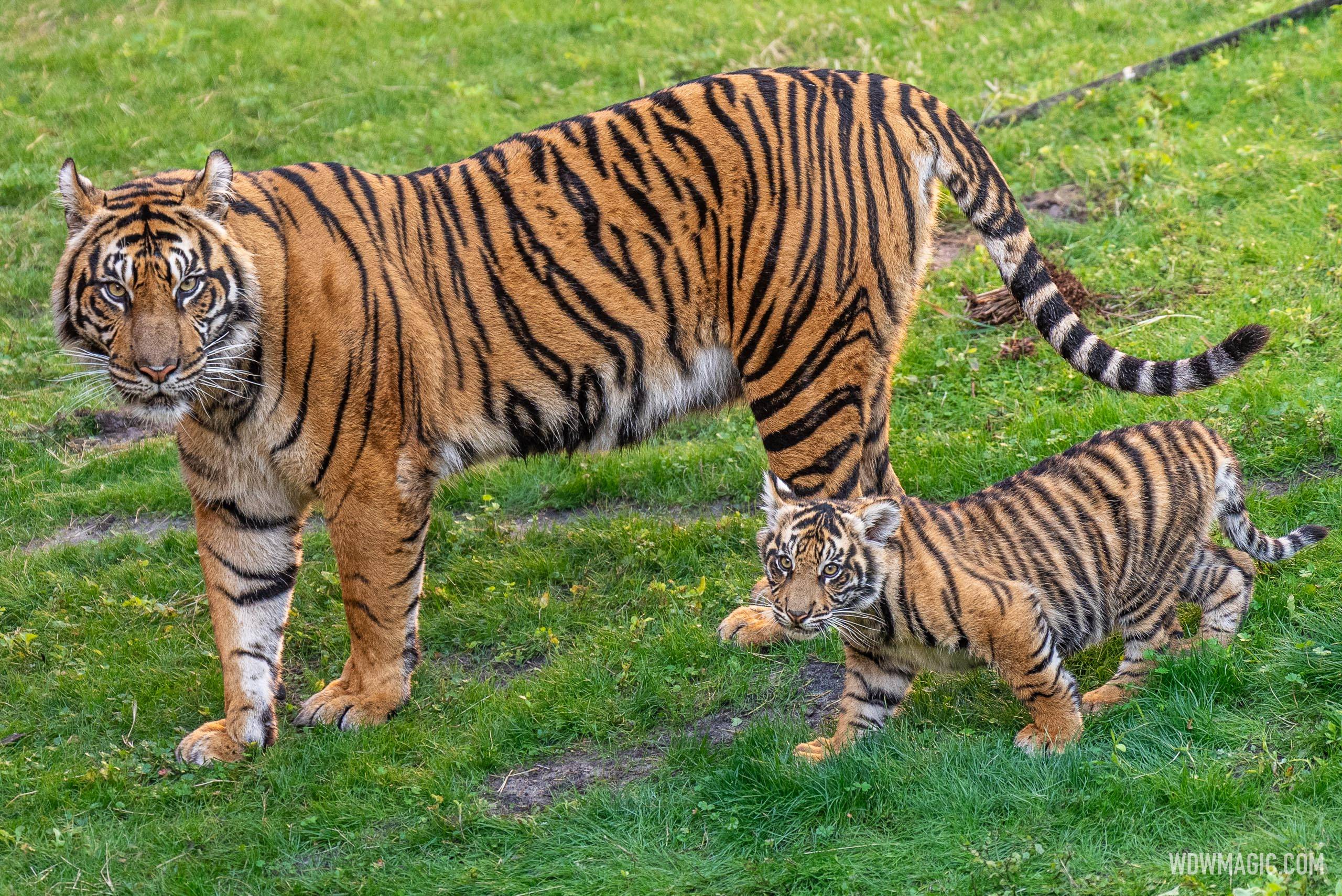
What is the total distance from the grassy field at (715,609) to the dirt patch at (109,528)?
5 cm

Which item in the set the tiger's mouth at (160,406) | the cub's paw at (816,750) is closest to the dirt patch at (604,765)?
the cub's paw at (816,750)

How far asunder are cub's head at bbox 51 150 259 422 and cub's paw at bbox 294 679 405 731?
120cm

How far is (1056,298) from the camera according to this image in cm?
505

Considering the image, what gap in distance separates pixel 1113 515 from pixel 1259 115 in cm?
456

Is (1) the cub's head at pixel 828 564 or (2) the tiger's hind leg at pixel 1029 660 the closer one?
(2) the tiger's hind leg at pixel 1029 660

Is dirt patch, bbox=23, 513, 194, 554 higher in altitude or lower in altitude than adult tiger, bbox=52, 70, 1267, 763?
lower

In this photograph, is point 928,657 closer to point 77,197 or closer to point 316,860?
point 316,860

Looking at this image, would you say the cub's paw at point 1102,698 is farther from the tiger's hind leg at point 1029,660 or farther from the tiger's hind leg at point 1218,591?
the tiger's hind leg at point 1218,591

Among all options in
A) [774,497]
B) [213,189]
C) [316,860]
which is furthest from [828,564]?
[213,189]

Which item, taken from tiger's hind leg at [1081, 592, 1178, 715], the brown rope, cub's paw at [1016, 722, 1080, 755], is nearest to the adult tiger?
tiger's hind leg at [1081, 592, 1178, 715]

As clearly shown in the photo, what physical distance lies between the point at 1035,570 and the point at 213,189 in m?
3.16

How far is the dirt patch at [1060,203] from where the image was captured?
25.4 feet

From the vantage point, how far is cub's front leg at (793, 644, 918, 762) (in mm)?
4379

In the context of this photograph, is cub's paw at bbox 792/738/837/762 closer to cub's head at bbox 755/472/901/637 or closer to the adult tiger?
cub's head at bbox 755/472/901/637
